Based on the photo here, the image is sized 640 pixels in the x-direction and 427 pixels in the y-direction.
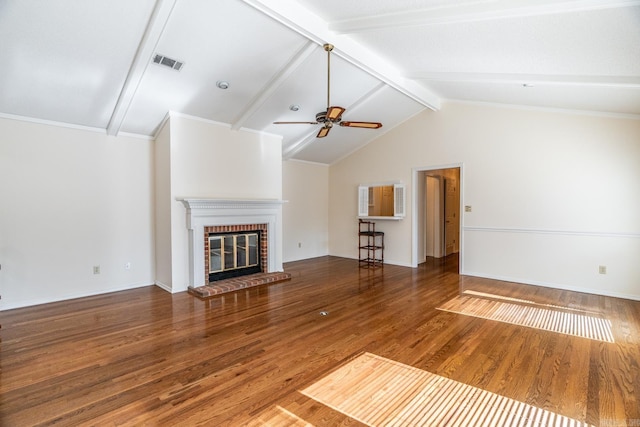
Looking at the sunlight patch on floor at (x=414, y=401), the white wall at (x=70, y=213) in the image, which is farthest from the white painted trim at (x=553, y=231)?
the white wall at (x=70, y=213)

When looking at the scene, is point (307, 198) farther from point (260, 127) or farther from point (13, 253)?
point (13, 253)

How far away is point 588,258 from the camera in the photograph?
462 centimetres

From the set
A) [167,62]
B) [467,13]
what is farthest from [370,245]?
[167,62]

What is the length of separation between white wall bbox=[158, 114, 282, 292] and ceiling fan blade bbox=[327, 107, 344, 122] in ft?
7.93

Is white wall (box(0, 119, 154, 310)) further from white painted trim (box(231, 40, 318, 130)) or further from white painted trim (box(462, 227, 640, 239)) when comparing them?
white painted trim (box(462, 227, 640, 239))

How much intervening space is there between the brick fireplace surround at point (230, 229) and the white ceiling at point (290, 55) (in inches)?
57.9

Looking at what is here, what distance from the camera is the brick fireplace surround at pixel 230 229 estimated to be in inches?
187

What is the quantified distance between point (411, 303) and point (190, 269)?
3382 millimetres

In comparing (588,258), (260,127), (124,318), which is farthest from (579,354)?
(260,127)

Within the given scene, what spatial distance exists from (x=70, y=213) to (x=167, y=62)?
105 inches

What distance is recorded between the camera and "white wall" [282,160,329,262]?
729 centimetres

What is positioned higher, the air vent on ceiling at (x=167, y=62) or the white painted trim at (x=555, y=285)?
the air vent on ceiling at (x=167, y=62)

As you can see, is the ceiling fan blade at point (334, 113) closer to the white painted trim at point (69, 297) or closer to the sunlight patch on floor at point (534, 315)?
the sunlight patch on floor at point (534, 315)

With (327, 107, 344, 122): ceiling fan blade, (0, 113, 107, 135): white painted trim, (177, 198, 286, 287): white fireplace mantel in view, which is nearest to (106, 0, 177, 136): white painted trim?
(0, 113, 107, 135): white painted trim
